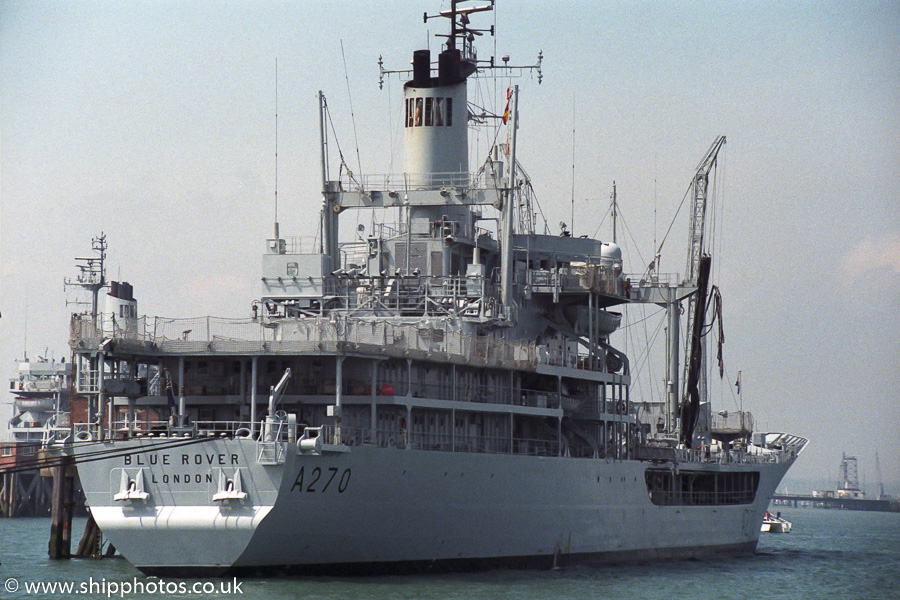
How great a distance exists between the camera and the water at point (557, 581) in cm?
A: 4122

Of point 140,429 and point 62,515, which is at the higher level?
point 140,429

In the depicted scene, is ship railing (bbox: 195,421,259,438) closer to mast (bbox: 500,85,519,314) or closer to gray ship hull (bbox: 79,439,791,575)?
gray ship hull (bbox: 79,439,791,575)

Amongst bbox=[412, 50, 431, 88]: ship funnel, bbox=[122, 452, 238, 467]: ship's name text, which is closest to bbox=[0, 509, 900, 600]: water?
A: bbox=[122, 452, 238, 467]: ship's name text

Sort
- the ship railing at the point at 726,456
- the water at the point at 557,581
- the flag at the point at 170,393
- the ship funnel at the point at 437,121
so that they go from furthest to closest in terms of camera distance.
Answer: the ship railing at the point at 726,456 → the ship funnel at the point at 437,121 → the flag at the point at 170,393 → the water at the point at 557,581

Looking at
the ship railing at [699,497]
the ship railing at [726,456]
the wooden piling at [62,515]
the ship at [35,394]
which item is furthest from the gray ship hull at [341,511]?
the ship at [35,394]

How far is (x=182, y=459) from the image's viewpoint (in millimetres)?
41781

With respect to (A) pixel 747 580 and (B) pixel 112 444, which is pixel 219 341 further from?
(A) pixel 747 580

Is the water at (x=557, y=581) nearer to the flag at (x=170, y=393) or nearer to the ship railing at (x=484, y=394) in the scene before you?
the flag at (x=170, y=393)

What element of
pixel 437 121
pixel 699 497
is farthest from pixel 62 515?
pixel 699 497

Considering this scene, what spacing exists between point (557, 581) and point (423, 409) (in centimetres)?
757

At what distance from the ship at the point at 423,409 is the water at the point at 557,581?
1.10 metres

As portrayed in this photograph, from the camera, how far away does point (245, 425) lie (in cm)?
4597

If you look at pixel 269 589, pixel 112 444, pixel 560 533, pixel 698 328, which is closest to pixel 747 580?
pixel 560 533

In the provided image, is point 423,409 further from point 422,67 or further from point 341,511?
point 422,67
